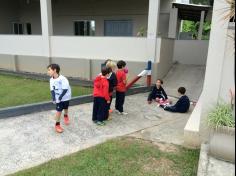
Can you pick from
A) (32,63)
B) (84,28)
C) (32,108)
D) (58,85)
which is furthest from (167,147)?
(84,28)

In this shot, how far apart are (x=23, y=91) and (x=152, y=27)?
4838 millimetres

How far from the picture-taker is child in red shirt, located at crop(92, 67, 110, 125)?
510 cm

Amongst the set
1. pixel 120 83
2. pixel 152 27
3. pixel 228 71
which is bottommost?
pixel 120 83

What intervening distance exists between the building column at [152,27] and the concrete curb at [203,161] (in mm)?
5297

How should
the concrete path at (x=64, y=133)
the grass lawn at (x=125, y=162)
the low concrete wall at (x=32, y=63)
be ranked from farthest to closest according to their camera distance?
the low concrete wall at (x=32, y=63)
the concrete path at (x=64, y=133)
the grass lawn at (x=125, y=162)

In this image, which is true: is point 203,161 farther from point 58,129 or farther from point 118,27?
point 118,27

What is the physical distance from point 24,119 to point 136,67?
482 cm

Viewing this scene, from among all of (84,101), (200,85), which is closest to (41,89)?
(84,101)

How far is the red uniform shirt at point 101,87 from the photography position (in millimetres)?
5095

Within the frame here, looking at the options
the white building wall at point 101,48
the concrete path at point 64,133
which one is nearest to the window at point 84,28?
the white building wall at point 101,48

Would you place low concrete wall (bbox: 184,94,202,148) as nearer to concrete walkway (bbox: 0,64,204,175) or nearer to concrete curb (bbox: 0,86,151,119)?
concrete walkway (bbox: 0,64,204,175)

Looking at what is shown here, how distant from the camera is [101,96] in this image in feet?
17.1

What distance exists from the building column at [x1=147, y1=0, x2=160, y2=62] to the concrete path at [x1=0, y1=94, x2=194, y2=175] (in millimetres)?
2826

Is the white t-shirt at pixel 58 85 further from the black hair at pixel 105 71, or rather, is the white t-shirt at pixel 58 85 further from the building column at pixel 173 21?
the building column at pixel 173 21
